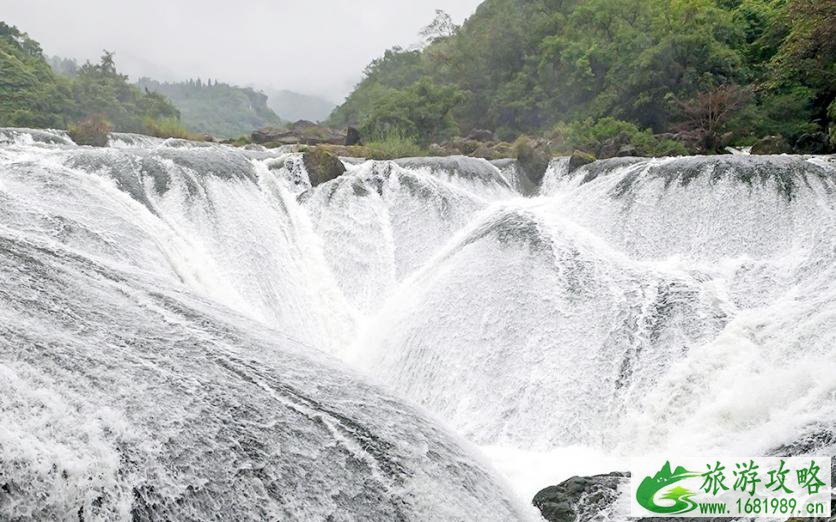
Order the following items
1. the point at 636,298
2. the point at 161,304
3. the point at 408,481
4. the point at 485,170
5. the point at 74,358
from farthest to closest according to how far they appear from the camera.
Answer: the point at 485,170 → the point at 636,298 → the point at 161,304 → the point at 408,481 → the point at 74,358

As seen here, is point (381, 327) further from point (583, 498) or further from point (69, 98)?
point (69, 98)

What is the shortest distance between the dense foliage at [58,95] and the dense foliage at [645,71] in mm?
14356

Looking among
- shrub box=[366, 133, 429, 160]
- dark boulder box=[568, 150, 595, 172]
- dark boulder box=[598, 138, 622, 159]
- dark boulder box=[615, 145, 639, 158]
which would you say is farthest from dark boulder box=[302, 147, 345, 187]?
dark boulder box=[598, 138, 622, 159]

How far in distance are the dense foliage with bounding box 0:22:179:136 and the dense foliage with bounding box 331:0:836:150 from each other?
14356mm

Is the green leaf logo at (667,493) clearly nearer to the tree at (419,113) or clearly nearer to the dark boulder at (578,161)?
the dark boulder at (578,161)

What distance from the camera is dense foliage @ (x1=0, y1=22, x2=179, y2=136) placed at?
2959 centimetres

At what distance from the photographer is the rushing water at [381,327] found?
3.60m

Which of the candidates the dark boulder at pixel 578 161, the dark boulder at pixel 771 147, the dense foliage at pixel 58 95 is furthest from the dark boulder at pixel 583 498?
the dense foliage at pixel 58 95

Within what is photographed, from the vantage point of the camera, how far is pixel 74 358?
382cm

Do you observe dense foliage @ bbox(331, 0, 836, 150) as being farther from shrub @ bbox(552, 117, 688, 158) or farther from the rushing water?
the rushing water

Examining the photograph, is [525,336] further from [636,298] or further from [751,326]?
[751,326]

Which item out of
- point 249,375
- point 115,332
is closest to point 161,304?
point 115,332

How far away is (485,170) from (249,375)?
11.8m

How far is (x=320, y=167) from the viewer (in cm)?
1362
